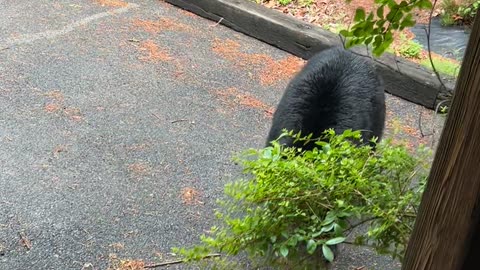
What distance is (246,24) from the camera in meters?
7.09

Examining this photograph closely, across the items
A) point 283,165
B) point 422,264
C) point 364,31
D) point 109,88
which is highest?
point 364,31

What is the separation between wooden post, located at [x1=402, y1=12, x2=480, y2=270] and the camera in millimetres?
1242

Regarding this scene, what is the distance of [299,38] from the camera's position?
6730mm

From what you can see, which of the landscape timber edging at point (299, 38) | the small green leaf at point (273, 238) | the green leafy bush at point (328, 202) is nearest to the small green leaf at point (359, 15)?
the green leafy bush at point (328, 202)

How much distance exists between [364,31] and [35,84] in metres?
4.15

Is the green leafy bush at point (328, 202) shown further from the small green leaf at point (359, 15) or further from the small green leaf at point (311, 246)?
the small green leaf at point (359, 15)

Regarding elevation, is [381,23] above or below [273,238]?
above

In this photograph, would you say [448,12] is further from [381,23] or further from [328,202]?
[381,23]

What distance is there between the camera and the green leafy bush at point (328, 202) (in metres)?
2.26

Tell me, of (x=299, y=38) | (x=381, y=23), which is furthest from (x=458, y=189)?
(x=299, y=38)

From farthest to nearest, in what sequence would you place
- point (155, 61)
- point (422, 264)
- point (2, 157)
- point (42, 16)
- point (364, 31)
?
point (42, 16)
point (155, 61)
point (2, 157)
point (364, 31)
point (422, 264)

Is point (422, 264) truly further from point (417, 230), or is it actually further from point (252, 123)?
point (252, 123)

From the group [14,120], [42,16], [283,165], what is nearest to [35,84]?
[14,120]

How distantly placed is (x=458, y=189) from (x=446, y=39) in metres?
6.97
